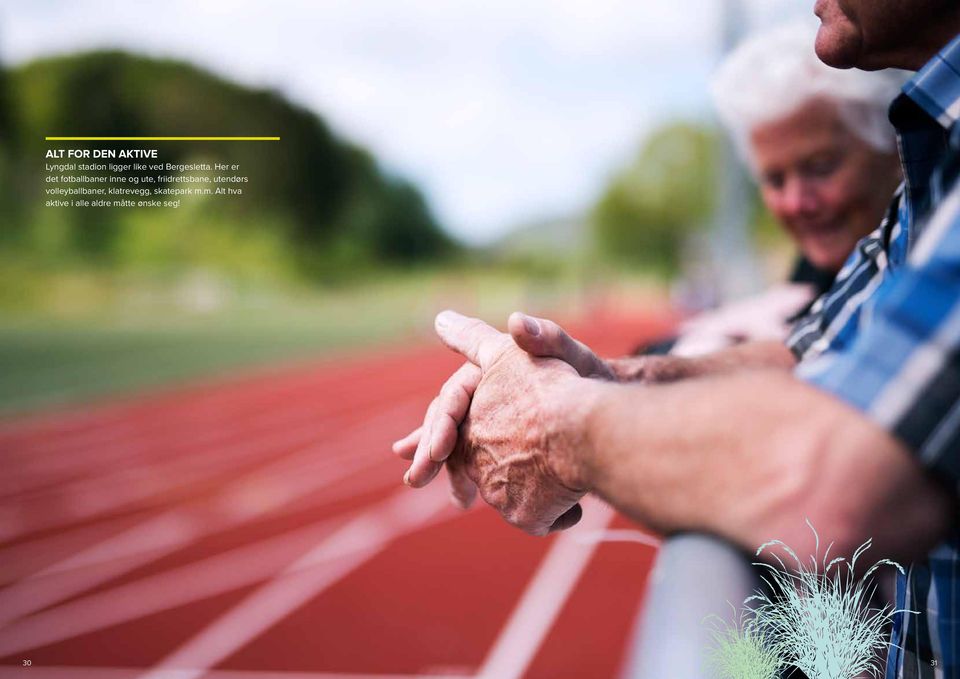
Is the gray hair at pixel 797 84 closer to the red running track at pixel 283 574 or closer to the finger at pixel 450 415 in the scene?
the red running track at pixel 283 574

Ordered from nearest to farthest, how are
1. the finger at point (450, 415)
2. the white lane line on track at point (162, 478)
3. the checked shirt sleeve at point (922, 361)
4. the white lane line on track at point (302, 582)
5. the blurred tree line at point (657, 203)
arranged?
the checked shirt sleeve at point (922, 361), the finger at point (450, 415), the white lane line on track at point (302, 582), the white lane line on track at point (162, 478), the blurred tree line at point (657, 203)

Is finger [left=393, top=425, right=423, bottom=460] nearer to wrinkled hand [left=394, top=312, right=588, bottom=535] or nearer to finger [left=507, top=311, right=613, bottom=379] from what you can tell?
wrinkled hand [left=394, top=312, right=588, bottom=535]

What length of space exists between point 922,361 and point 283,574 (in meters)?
4.09

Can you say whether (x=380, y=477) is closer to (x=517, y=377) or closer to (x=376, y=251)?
(x=517, y=377)

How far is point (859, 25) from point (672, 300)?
1859cm

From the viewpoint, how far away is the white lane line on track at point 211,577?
12.3 ft

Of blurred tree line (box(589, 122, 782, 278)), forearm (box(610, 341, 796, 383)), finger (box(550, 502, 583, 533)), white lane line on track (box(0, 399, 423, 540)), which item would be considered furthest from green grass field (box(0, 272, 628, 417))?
finger (box(550, 502, 583, 533))

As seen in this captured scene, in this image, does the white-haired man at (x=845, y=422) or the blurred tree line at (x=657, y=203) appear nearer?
the white-haired man at (x=845, y=422)

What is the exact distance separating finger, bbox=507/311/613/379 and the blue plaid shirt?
0.28m

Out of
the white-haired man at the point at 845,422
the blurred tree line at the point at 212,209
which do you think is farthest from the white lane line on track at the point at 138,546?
the blurred tree line at the point at 212,209

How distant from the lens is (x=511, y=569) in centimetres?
414

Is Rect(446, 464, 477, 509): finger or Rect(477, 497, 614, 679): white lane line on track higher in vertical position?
Rect(446, 464, 477, 509): finger

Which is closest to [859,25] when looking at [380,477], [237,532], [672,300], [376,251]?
[237,532]

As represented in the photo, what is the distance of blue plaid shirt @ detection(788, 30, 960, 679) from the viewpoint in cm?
52
